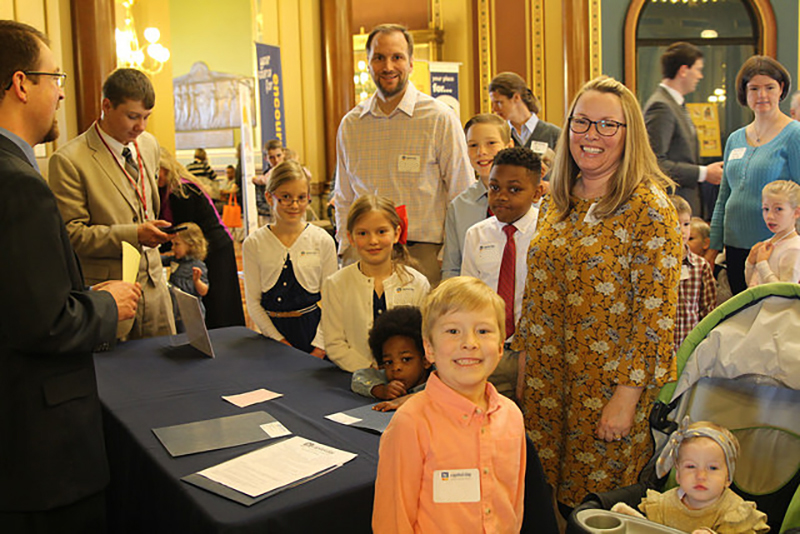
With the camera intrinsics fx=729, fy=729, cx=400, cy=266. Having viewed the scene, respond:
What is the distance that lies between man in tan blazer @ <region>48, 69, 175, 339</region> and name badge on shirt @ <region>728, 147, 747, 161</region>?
317cm

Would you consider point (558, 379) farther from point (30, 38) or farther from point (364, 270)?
point (30, 38)

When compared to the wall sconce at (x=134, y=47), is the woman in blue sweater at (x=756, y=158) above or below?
below

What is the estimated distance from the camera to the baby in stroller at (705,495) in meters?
1.67

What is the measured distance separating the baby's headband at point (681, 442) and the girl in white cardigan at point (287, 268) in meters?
1.77

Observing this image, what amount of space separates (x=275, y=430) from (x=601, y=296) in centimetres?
94

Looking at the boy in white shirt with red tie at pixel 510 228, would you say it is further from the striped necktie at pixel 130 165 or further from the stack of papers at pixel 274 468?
the striped necktie at pixel 130 165

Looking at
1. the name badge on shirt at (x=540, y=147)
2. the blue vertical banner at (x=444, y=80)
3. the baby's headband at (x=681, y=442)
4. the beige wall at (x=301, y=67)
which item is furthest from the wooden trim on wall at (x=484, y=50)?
the baby's headband at (x=681, y=442)

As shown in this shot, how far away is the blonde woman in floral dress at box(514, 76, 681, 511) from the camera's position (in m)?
1.91

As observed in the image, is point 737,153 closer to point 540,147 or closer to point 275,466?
point 540,147

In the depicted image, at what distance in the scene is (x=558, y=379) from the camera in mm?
2164

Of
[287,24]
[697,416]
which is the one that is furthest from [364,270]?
[287,24]

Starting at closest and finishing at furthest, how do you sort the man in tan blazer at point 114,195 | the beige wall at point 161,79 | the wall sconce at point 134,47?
the man in tan blazer at point 114,195 → the wall sconce at point 134,47 → the beige wall at point 161,79

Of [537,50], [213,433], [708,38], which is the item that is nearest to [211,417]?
[213,433]

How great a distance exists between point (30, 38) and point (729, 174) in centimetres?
377
